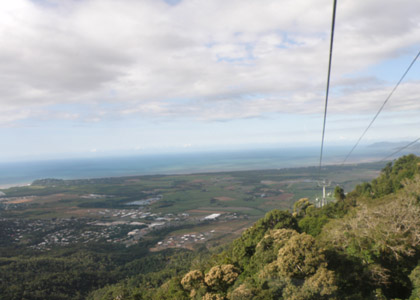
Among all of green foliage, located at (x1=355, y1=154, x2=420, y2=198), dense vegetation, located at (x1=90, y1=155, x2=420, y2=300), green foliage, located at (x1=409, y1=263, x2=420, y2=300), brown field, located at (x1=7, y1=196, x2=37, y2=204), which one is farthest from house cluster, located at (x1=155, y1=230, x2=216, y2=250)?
brown field, located at (x1=7, y1=196, x2=37, y2=204)

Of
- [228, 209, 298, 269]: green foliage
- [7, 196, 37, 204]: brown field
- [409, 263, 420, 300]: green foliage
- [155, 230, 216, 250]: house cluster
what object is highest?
[409, 263, 420, 300]: green foliage

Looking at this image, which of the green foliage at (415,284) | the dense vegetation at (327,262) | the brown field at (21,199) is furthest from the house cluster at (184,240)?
the brown field at (21,199)

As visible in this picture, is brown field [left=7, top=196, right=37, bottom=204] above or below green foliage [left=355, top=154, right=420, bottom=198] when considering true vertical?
below

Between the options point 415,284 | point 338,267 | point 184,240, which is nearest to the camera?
point 415,284

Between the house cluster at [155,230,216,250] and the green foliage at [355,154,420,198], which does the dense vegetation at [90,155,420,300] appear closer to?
the green foliage at [355,154,420,198]

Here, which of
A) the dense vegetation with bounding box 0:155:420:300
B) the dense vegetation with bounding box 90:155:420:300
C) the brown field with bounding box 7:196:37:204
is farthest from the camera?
the brown field with bounding box 7:196:37:204

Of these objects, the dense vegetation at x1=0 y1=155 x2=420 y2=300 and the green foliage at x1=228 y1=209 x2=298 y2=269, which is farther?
the green foliage at x1=228 y1=209 x2=298 y2=269

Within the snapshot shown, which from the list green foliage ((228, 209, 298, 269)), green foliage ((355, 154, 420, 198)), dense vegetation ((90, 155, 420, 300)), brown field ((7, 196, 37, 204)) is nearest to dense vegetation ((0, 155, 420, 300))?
dense vegetation ((90, 155, 420, 300))

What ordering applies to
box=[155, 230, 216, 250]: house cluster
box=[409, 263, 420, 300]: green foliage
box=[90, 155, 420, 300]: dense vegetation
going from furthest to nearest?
box=[155, 230, 216, 250]: house cluster, box=[90, 155, 420, 300]: dense vegetation, box=[409, 263, 420, 300]: green foliage

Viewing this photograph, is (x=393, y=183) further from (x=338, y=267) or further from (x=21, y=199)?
(x=21, y=199)

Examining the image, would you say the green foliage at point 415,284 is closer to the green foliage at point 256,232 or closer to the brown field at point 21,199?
the green foliage at point 256,232

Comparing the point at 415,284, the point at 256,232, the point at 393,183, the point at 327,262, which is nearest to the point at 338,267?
the point at 327,262
